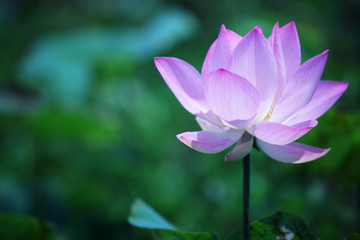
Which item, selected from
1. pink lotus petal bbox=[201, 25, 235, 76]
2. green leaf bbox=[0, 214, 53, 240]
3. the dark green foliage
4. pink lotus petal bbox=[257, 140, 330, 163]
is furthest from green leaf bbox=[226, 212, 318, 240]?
green leaf bbox=[0, 214, 53, 240]

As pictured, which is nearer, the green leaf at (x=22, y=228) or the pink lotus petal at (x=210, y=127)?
the pink lotus petal at (x=210, y=127)

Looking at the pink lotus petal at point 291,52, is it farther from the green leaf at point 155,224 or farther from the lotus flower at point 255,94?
the green leaf at point 155,224

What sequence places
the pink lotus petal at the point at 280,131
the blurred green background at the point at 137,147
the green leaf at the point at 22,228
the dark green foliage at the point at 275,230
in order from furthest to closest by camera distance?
the blurred green background at the point at 137,147, the green leaf at the point at 22,228, the dark green foliage at the point at 275,230, the pink lotus petal at the point at 280,131

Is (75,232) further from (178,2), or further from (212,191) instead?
(178,2)

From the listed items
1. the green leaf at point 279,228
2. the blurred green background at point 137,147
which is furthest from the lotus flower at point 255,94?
the blurred green background at point 137,147

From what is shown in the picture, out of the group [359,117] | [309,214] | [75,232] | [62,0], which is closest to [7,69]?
[62,0]
